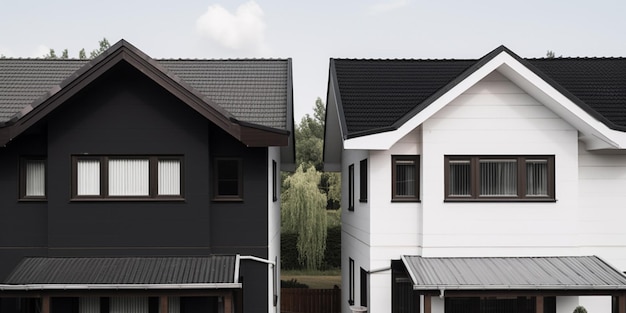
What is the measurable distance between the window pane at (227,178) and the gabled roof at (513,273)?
4206mm

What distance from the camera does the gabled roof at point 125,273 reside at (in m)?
14.0

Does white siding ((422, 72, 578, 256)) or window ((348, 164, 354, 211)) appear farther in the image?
window ((348, 164, 354, 211))

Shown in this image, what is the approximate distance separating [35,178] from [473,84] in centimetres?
1005

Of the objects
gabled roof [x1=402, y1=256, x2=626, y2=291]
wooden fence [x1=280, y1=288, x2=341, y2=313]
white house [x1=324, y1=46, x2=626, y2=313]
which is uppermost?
white house [x1=324, y1=46, x2=626, y2=313]

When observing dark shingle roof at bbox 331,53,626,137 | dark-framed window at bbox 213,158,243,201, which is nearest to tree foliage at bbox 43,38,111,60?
dark shingle roof at bbox 331,53,626,137

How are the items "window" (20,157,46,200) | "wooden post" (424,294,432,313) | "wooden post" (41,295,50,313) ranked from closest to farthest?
"wooden post" (424,294,432,313) → "wooden post" (41,295,50,313) → "window" (20,157,46,200)

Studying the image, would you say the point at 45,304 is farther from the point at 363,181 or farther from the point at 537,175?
the point at 537,175

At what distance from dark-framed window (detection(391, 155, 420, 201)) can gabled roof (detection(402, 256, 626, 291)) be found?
54.5 inches

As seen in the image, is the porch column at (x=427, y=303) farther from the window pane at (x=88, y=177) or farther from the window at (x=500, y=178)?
the window pane at (x=88, y=177)

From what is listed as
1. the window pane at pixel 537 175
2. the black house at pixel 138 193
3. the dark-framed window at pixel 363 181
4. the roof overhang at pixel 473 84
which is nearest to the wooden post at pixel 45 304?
the black house at pixel 138 193

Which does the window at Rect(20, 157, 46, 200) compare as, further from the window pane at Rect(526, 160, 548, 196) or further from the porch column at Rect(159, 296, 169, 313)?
the window pane at Rect(526, 160, 548, 196)

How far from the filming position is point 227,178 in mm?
15734

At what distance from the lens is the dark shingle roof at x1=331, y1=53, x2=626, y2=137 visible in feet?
51.4

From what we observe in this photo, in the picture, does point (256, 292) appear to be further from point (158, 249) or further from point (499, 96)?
point (499, 96)
